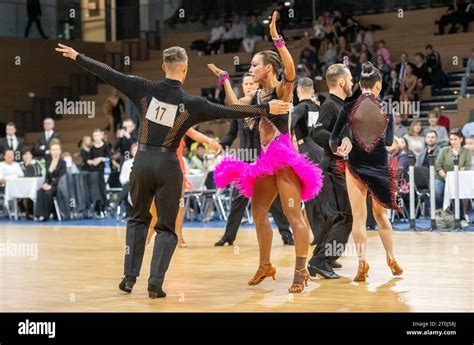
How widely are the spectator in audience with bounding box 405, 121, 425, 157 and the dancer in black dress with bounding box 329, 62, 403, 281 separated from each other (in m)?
6.67

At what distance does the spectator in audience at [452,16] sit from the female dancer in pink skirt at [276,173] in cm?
1235

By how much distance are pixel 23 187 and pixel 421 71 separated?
755 centimetres

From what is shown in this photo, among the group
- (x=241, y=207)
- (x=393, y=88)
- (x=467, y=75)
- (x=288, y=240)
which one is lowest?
(x=288, y=240)

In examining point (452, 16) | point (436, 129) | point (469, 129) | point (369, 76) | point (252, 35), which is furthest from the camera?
point (252, 35)

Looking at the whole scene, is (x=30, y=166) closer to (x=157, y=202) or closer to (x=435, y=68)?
(x=435, y=68)

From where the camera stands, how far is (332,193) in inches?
306

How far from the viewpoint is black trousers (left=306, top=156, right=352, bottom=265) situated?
24.5 feet

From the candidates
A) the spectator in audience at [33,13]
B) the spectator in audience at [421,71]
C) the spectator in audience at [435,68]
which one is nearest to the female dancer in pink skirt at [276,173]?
the spectator in audience at [421,71]

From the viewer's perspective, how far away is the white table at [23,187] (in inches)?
634

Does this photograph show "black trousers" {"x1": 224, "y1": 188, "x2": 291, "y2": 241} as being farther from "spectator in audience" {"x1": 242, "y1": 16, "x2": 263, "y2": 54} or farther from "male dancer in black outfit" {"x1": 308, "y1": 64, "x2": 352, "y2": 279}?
"spectator in audience" {"x1": 242, "y1": 16, "x2": 263, "y2": 54}

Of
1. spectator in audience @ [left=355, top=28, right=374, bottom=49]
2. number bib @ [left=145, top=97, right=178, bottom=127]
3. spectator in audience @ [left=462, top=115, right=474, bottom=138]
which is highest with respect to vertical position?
spectator in audience @ [left=355, top=28, right=374, bottom=49]

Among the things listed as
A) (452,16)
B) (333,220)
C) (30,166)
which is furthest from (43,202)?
(333,220)

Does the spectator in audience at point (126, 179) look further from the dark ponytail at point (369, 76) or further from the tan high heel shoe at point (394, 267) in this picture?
the tan high heel shoe at point (394, 267)

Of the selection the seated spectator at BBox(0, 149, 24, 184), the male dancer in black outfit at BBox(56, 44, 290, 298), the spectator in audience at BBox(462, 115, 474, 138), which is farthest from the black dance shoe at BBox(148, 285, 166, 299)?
the seated spectator at BBox(0, 149, 24, 184)
